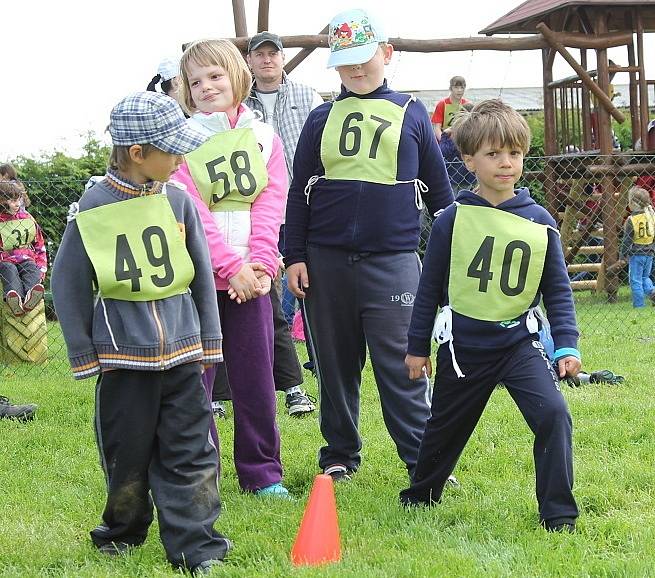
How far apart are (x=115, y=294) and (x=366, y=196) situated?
1335 mm

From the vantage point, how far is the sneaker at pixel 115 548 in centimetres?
371

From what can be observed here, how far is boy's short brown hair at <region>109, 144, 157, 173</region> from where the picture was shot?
11.6 ft

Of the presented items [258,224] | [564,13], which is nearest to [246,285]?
[258,224]

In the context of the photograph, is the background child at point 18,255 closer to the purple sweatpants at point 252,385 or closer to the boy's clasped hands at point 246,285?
the purple sweatpants at point 252,385

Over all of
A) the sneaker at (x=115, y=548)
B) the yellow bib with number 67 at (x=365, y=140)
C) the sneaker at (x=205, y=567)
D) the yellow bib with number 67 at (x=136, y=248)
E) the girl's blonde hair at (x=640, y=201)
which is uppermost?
the yellow bib with number 67 at (x=365, y=140)

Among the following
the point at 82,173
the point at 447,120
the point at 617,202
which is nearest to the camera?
the point at 447,120

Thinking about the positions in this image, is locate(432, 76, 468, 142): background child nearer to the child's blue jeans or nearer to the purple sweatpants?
the child's blue jeans

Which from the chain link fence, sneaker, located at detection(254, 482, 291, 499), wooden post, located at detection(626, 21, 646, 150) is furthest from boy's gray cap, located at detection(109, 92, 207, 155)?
wooden post, located at detection(626, 21, 646, 150)

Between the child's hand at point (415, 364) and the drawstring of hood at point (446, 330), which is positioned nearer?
the drawstring of hood at point (446, 330)

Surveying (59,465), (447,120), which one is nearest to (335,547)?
(59,465)

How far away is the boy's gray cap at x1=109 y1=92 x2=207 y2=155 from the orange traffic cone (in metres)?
1.24

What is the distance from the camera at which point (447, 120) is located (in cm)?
1278

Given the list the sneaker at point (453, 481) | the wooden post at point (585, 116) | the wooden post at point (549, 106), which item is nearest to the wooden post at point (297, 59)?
the wooden post at point (549, 106)

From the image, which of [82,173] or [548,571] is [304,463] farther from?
[82,173]
